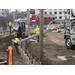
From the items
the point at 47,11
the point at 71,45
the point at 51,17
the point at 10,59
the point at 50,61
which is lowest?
the point at 50,61

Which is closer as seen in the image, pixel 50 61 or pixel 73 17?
pixel 50 61

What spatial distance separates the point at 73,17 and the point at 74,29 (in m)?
0.99

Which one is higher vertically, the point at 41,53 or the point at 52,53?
the point at 41,53

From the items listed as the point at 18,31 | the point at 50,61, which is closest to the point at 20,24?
the point at 18,31

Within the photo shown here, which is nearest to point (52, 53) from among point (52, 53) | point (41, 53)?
point (52, 53)

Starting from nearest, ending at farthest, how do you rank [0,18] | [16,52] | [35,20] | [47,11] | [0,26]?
[16,52]
[0,26]
[0,18]
[35,20]
[47,11]

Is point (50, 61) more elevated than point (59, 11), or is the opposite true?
point (59, 11)

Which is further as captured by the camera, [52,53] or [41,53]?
[52,53]

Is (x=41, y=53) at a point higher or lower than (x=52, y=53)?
higher

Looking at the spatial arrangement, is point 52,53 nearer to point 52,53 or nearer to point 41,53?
point 52,53

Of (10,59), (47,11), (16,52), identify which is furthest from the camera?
(47,11)

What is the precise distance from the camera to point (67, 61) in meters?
7.28

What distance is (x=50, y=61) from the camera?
24.5 ft

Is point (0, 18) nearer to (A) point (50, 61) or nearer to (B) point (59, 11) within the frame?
(A) point (50, 61)
